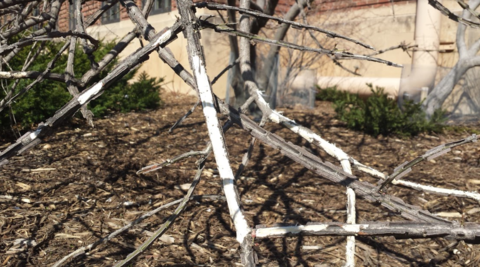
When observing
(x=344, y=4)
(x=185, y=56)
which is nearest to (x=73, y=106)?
(x=185, y=56)

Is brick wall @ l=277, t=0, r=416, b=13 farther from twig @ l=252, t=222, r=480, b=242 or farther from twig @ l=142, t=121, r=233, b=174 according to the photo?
twig @ l=252, t=222, r=480, b=242

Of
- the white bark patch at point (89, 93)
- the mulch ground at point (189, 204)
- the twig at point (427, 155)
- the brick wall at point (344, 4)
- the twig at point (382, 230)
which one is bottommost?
the mulch ground at point (189, 204)

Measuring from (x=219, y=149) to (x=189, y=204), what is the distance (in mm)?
2702

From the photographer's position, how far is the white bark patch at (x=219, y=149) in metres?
1.10

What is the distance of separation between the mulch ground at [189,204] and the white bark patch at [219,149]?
145 centimetres

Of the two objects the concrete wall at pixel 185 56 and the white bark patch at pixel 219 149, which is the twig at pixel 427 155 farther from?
the concrete wall at pixel 185 56

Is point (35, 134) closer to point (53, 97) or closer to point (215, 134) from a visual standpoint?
point (215, 134)

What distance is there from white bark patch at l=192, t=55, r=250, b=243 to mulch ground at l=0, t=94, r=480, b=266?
4.77 ft

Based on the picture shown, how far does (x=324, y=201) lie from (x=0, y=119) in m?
3.46

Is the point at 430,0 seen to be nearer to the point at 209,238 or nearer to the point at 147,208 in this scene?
the point at 209,238

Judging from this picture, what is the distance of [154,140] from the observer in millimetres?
5309

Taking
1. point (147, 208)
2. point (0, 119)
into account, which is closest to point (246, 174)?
point (147, 208)

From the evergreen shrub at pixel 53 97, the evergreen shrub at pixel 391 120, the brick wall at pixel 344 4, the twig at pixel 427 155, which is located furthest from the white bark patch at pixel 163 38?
the brick wall at pixel 344 4

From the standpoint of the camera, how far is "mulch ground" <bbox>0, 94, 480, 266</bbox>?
303 cm
